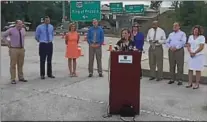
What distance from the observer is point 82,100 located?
26.3ft

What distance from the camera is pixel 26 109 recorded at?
→ 723 cm

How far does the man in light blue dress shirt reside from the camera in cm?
998

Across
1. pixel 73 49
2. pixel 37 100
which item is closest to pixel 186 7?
pixel 73 49

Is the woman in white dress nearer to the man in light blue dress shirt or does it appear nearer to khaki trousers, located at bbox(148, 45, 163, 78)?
the man in light blue dress shirt

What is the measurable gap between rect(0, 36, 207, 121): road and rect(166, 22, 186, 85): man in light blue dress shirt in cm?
47

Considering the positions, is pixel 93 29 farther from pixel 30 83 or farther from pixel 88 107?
pixel 88 107

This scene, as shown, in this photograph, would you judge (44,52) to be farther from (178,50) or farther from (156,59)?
(178,50)

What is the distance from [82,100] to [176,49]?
3.26 m

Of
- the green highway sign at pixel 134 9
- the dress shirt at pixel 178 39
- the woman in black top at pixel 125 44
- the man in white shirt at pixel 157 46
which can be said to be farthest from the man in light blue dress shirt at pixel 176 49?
the green highway sign at pixel 134 9

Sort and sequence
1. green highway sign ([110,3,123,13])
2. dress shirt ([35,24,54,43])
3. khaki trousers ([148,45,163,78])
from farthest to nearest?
1. green highway sign ([110,3,123,13])
2. khaki trousers ([148,45,163,78])
3. dress shirt ([35,24,54,43])

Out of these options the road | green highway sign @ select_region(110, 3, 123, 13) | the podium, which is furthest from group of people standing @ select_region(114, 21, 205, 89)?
green highway sign @ select_region(110, 3, 123, 13)

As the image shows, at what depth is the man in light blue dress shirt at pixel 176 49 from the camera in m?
9.98

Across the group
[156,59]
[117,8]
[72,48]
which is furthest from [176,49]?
[117,8]

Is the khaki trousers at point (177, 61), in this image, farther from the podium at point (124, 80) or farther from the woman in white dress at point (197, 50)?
the podium at point (124, 80)
